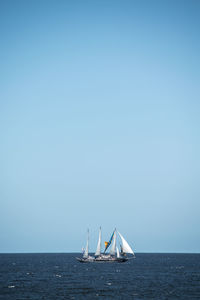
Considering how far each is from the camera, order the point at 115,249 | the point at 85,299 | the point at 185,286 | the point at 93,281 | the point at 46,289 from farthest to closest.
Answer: the point at 115,249
the point at 93,281
the point at 185,286
the point at 46,289
the point at 85,299

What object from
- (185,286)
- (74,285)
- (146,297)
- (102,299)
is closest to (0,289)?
(74,285)

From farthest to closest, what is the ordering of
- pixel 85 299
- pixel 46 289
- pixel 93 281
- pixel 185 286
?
1. pixel 93 281
2. pixel 185 286
3. pixel 46 289
4. pixel 85 299

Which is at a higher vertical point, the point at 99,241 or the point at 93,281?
the point at 99,241

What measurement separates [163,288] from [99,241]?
79.7 metres

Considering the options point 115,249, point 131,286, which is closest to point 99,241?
point 115,249

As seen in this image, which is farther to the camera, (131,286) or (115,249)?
(115,249)

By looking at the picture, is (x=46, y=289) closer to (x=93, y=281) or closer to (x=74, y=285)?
(x=74, y=285)

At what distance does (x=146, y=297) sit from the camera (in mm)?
63438

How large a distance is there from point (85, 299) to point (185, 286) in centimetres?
2599

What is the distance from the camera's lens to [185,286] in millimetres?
77375

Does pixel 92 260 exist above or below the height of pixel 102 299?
above

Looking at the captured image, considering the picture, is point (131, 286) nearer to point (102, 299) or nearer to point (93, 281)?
point (93, 281)

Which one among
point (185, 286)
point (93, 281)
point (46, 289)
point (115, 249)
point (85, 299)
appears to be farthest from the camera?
point (115, 249)

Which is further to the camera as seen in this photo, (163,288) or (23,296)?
(163,288)
